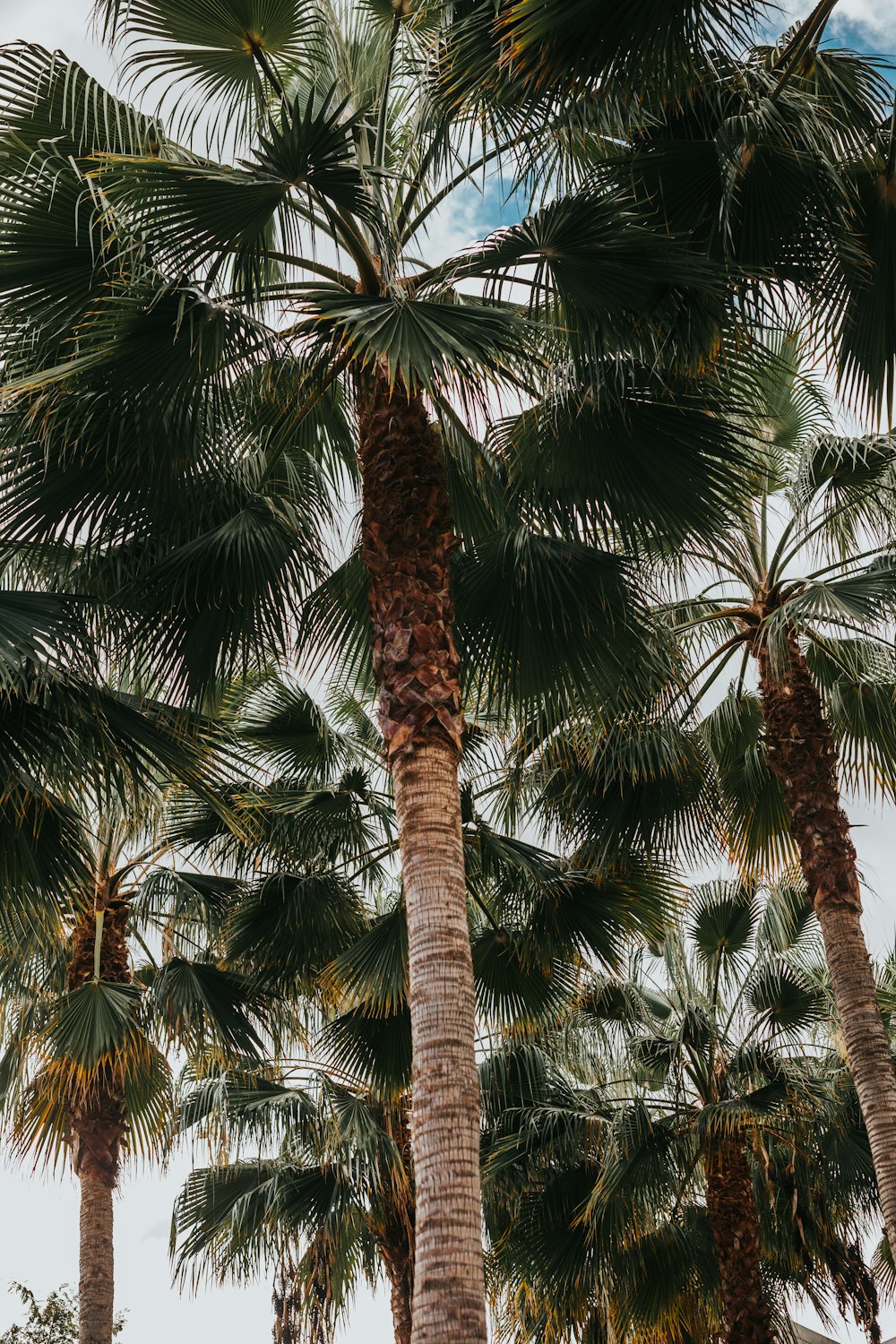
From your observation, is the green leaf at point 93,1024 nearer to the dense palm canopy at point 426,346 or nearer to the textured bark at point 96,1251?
the textured bark at point 96,1251

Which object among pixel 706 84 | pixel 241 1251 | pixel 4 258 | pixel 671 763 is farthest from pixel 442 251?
pixel 241 1251

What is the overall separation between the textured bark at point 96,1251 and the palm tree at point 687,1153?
3.26m

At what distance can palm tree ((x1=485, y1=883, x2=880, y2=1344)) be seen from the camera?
11445 millimetres

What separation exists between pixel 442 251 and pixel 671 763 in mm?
4186

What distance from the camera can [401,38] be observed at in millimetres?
8102

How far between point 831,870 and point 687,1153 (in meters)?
3.88

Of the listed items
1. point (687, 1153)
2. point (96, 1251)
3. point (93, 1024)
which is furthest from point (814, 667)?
point (96, 1251)

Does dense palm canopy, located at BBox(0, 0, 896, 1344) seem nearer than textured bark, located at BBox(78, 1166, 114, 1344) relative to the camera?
Yes

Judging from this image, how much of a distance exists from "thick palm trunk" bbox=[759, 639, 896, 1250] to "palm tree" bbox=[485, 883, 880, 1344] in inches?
96.7

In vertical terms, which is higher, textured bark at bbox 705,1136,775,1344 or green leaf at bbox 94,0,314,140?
green leaf at bbox 94,0,314,140

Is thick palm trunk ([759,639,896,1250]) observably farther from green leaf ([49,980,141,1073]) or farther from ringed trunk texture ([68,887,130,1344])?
ringed trunk texture ([68,887,130,1344])

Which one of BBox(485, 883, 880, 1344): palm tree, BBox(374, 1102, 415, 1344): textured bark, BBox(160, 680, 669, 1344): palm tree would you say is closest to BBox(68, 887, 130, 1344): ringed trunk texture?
BBox(160, 680, 669, 1344): palm tree

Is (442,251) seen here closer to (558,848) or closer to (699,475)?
(699,475)

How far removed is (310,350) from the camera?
266 inches
